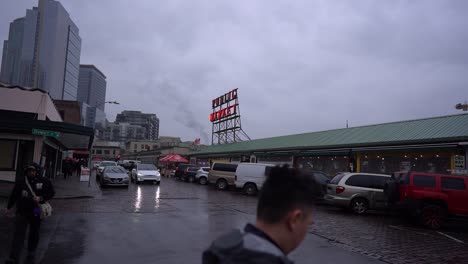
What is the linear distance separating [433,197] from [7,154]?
22.3 meters

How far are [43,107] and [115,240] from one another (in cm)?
1716

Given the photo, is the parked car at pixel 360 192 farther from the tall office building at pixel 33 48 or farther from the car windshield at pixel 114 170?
the car windshield at pixel 114 170

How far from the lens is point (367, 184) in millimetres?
16734

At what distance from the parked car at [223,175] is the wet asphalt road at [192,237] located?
41.8ft

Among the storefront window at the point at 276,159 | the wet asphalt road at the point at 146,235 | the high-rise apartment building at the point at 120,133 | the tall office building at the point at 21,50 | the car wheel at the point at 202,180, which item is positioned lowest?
the wet asphalt road at the point at 146,235

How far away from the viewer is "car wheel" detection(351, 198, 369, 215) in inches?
648

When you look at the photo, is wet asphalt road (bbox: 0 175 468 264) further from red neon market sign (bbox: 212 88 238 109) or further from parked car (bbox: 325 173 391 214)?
red neon market sign (bbox: 212 88 238 109)

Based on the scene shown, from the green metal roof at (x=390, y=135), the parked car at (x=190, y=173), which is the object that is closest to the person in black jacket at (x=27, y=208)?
the green metal roof at (x=390, y=135)

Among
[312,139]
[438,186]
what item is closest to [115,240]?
[438,186]

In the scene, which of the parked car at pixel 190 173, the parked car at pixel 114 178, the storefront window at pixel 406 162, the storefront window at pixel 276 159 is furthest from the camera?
the parked car at pixel 190 173

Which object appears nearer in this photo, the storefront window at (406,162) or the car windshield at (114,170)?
the storefront window at (406,162)

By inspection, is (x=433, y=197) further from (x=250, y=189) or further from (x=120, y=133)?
(x=120, y=133)

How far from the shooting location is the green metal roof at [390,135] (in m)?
20.6

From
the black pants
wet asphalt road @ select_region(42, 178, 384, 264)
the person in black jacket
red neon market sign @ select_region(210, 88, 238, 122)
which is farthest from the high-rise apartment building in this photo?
the black pants
